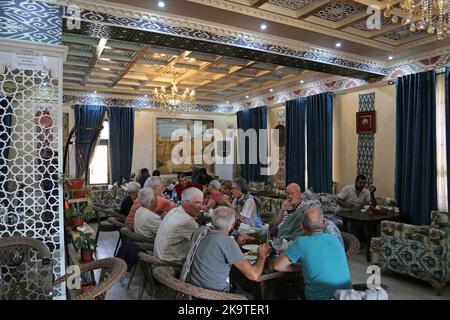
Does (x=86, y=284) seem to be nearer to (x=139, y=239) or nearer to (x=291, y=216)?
(x=139, y=239)

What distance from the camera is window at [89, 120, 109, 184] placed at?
9234mm

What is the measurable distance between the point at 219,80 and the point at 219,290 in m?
6.03

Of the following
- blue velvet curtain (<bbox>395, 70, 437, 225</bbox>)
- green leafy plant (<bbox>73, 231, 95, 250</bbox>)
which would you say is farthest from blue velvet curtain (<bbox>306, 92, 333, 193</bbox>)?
green leafy plant (<bbox>73, 231, 95, 250</bbox>)

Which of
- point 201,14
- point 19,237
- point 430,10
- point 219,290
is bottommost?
point 219,290

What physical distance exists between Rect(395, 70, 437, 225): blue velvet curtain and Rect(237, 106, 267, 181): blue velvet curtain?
4.00 metres

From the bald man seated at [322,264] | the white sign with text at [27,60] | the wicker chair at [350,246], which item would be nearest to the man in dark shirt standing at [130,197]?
the white sign with text at [27,60]

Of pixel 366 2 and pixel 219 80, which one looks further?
pixel 219 80

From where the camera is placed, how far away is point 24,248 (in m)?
2.68

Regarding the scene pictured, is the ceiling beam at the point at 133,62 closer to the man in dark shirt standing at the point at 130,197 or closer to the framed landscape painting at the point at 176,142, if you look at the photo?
the man in dark shirt standing at the point at 130,197

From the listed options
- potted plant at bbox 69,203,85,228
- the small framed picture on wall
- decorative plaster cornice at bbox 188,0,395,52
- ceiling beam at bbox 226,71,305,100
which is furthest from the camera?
ceiling beam at bbox 226,71,305,100

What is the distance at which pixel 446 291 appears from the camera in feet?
13.0

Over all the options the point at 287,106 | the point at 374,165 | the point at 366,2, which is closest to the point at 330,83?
the point at 287,106

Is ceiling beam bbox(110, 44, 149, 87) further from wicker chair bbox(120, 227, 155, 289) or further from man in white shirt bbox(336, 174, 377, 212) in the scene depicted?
man in white shirt bbox(336, 174, 377, 212)
